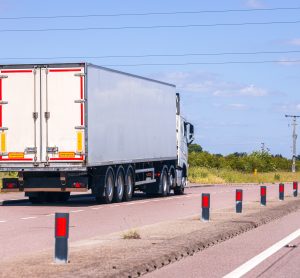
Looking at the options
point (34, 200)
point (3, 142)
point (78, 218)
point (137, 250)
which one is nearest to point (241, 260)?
point (137, 250)

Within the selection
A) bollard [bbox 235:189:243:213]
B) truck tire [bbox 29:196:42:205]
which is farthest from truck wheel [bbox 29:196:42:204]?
bollard [bbox 235:189:243:213]

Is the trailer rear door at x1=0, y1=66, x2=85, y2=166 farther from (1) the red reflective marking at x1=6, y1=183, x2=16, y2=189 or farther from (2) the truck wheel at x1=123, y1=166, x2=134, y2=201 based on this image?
(2) the truck wheel at x1=123, y1=166, x2=134, y2=201

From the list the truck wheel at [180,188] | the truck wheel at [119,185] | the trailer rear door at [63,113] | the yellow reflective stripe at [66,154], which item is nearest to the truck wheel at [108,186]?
the truck wheel at [119,185]

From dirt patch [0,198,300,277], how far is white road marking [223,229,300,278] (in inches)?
41.2

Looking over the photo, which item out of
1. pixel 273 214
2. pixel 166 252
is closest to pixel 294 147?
pixel 273 214

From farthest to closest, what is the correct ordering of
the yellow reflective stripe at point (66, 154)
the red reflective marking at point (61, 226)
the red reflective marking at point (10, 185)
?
the red reflective marking at point (10, 185) → the yellow reflective stripe at point (66, 154) → the red reflective marking at point (61, 226)

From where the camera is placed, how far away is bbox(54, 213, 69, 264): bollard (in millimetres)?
12656

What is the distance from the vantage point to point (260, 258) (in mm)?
14062

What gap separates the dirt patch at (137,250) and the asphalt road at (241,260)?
9.6 inches

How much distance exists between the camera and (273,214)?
24.4 metres

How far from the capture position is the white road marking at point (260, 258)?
12.3 metres

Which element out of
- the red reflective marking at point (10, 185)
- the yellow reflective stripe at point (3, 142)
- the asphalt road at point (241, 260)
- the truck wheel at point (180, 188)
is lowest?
the asphalt road at point (241, 260)

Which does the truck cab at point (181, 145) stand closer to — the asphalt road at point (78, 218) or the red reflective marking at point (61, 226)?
the asphalt road at point (78, 218)

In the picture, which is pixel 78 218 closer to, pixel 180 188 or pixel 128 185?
pixel 128 185
